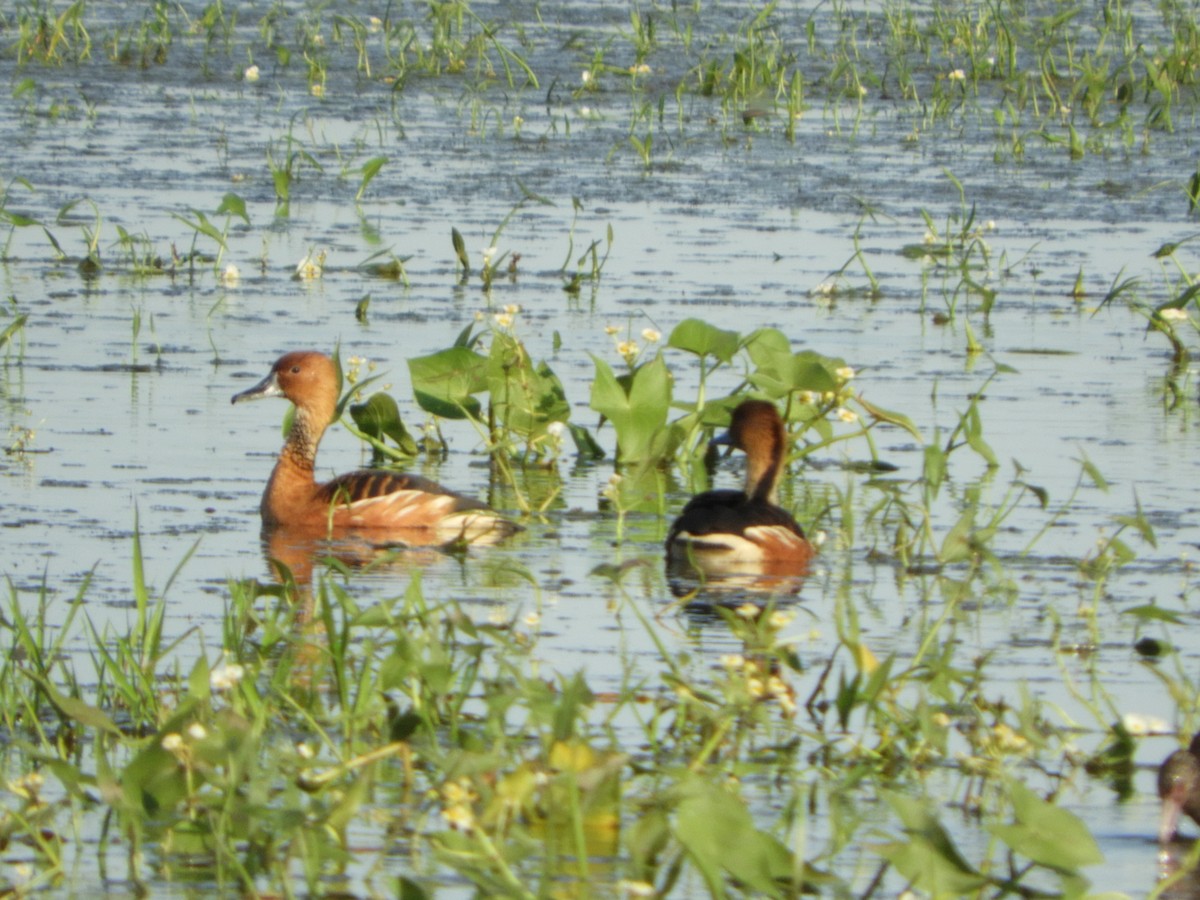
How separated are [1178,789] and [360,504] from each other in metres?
3.76

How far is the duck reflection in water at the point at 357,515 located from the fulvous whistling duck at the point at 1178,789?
3.15m

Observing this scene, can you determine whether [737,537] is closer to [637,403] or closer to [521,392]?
[637,403]

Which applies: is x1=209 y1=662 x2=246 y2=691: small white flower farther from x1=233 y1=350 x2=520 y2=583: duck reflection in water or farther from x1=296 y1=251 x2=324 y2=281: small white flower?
x1=296 y1=251 x2=324 y2=281: small white flower

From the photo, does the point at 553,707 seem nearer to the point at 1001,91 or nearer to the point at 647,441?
the point at 647,441

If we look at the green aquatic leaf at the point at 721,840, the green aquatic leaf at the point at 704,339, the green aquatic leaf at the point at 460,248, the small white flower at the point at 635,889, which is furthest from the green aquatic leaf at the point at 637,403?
the green aquatic leaf at the point at 721,840

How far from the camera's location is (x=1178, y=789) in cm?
487

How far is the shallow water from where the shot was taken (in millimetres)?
6941

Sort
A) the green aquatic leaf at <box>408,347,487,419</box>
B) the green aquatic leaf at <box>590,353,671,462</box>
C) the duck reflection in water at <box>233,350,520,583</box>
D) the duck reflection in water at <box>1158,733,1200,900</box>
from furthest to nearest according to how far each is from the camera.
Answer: the green aquatic leaf at <box>408,347,487,419</box>
the green aquatic leaf at <box>590,353,671,462</box>
the duck reflection in water at <box>233,350,520,583</box>
the duck reflection in water at <box>1158,733,1200,900</box>

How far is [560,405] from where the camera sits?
28.7ft

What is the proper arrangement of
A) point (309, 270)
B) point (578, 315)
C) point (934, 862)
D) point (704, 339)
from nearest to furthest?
point (934, 862) → point (704, 339) → point (578, 315) → point (309, 270)

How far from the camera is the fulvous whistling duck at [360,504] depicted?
7773 millimetres

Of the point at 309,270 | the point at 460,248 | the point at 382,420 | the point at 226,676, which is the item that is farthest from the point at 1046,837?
the point at 309,270

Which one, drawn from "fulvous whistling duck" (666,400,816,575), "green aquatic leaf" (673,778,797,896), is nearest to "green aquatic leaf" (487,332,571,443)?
"fulvous whistling duck" (666,400,816,575)

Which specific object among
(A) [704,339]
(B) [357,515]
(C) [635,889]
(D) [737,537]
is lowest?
(B) [357,515]
